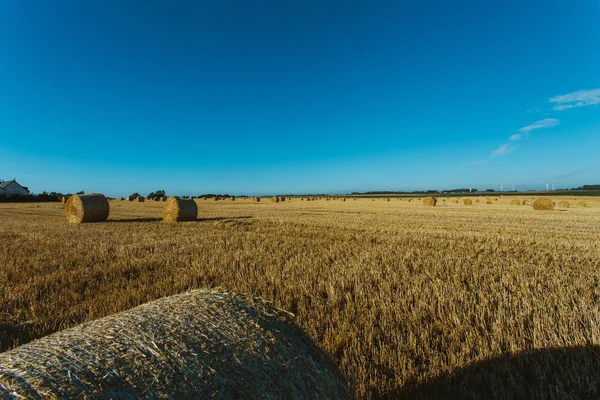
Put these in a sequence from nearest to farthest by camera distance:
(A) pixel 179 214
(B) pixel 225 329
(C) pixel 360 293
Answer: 1. (B) pixel 225 329
2. (C) pixel 360 293
3. (A) pixel 179 214

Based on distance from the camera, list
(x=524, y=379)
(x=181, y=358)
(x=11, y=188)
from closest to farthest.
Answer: (x=181, y=358), (x=524, y=379), (x=11, y=188)

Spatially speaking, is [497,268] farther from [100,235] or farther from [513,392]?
[100,235]

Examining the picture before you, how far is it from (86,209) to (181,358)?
1754 cm

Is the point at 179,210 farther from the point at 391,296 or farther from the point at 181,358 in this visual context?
the point at 181,358

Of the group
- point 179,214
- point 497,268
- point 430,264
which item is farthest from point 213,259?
point 179,214

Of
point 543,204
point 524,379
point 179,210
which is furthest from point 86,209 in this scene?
point 543,204

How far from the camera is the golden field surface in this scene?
2754 mm

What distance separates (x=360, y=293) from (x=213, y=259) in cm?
365

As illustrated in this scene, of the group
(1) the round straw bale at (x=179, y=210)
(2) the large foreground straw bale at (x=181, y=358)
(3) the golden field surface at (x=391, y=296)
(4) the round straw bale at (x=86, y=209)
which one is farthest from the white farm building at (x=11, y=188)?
(2) the large foreground straw bale at (x=181, y=358)

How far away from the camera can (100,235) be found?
428 inches

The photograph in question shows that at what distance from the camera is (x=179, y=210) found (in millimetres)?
16562

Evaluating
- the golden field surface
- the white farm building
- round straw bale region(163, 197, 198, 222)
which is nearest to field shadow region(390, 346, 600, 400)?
the golden field surface

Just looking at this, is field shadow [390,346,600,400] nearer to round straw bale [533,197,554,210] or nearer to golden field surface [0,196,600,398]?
golden field surface [0,196,600,398]

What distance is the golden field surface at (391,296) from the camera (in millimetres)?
2754
